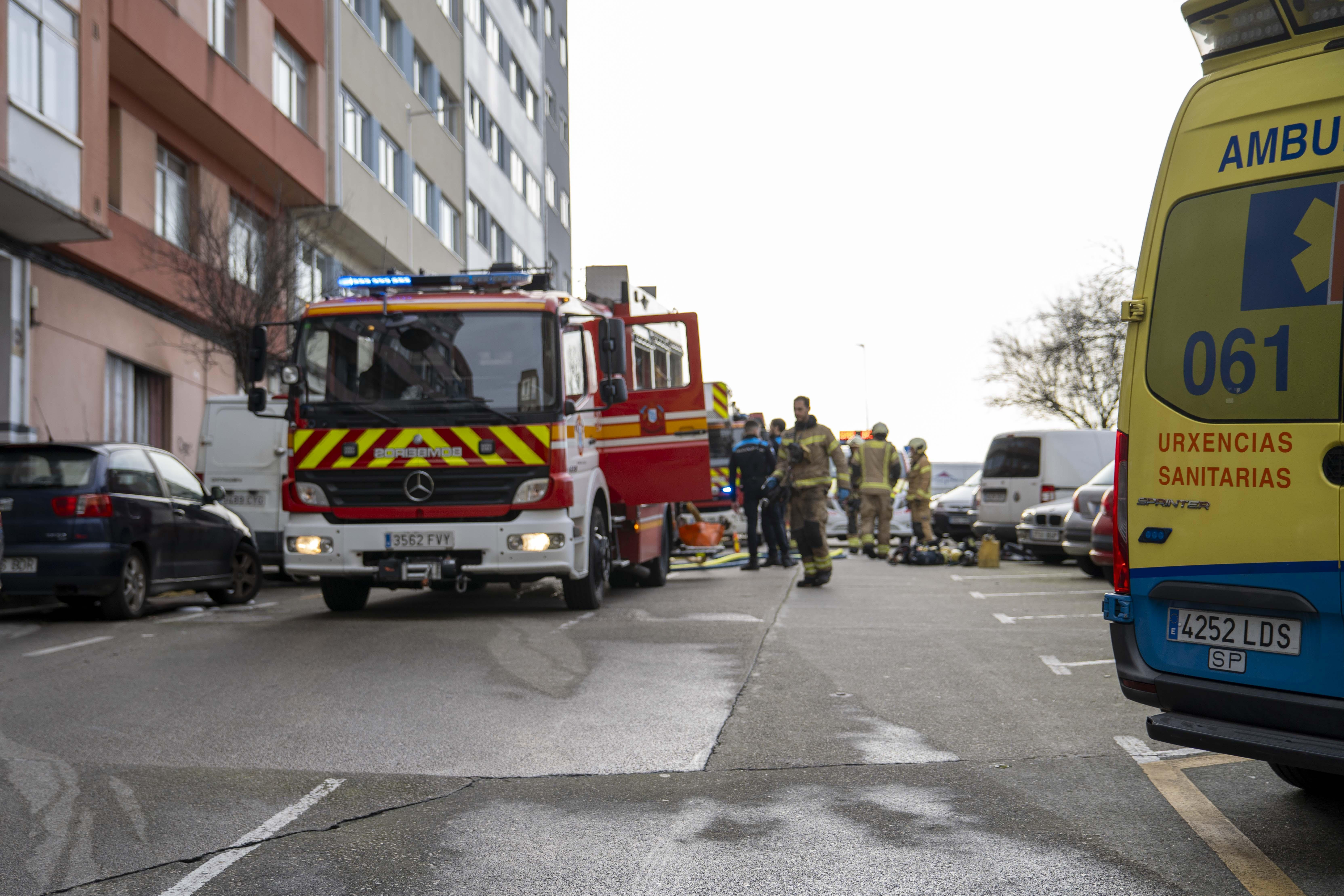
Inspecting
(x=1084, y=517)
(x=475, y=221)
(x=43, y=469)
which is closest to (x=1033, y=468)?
(x=1084, y=517)

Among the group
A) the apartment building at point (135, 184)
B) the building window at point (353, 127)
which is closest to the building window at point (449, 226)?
the building window at point (353, 127)

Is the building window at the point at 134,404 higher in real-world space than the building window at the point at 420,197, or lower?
lower

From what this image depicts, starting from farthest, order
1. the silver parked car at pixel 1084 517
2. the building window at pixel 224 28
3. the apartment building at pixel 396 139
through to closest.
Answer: the apartment building at pixel 396 139 < the building window at pixel 224 28 < the silver parked car at pixel 1084 517

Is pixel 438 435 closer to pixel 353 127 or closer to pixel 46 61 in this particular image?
pixel 46 61

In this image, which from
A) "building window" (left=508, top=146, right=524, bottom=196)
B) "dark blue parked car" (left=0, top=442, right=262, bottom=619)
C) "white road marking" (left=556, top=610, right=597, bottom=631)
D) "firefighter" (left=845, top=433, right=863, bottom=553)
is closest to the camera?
"white road marking" (left=556, top=610, right=597, bottom=631)

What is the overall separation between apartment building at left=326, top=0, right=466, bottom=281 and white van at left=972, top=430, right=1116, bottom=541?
10.7 meters

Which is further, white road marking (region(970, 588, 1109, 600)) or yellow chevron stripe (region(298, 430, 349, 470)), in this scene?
white road marking (region(970, 588, 1109, 600))

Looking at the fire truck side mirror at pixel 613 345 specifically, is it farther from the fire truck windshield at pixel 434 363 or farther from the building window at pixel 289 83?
the building window at pixel 289 83

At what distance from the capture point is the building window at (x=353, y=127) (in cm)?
2870

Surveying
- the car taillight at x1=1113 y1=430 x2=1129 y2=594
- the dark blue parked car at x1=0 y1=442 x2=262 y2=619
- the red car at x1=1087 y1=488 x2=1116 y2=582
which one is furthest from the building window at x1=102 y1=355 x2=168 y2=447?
the car taillight at x1=1113 y1=430 x2=1129 y2=594

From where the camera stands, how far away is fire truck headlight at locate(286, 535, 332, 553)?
11.5 metres

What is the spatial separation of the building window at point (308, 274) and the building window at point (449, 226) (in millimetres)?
9986

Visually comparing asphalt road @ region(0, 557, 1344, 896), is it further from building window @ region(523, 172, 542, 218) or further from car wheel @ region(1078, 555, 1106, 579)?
building window @ region(523, 172, 542, 218)

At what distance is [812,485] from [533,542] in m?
4.81
